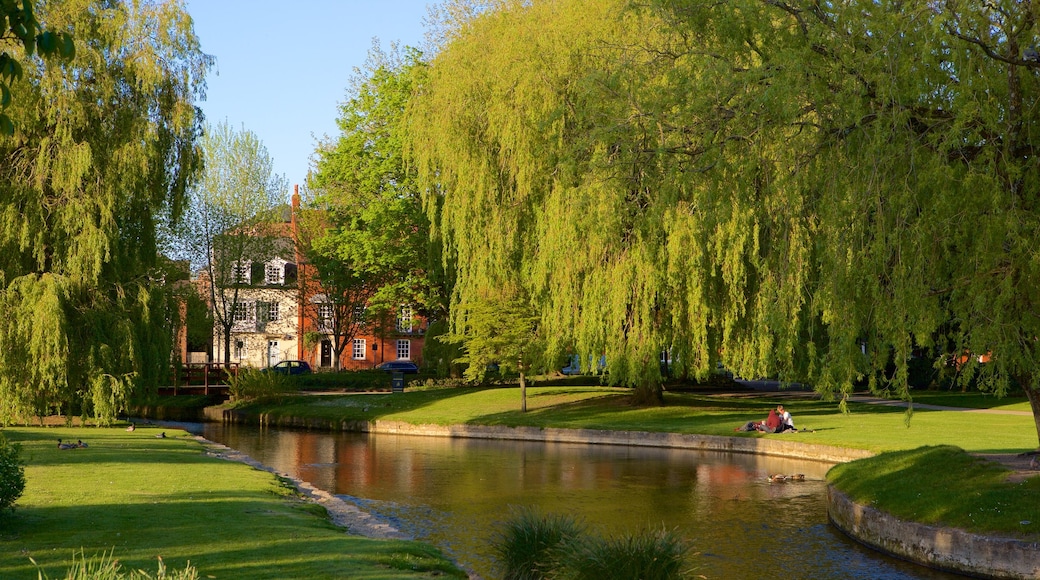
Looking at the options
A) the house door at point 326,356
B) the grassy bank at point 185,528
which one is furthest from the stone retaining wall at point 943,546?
the house door at point 326,356

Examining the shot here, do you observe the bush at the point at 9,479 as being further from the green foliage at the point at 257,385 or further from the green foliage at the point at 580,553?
the green foliage at the point at 257,385

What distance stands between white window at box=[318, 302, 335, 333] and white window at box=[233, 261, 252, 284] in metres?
6.35

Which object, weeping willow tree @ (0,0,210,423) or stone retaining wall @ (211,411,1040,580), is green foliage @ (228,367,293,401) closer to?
weeping willow tree @ (0,0,210,423)

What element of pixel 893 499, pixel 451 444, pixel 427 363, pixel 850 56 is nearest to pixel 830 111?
pixel 850 56

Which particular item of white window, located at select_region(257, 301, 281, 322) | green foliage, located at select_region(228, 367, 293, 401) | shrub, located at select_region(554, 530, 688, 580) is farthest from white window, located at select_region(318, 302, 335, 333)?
shrub, located at select_region(554, 530, 688, 580)

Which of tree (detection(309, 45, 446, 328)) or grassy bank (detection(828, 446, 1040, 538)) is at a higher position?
tree (detection(309, 45, 446, 328))

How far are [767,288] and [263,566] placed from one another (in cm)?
771

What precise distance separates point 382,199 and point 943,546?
126 ft

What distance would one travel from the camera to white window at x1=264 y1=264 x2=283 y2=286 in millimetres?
67375

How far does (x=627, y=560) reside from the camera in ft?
32.7

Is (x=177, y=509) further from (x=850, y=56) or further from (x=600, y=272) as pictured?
(x=600, y=272)

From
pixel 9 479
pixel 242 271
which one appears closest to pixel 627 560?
pixel 9 479

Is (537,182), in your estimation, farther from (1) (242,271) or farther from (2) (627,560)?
(1) (242,271)

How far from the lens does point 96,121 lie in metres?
27.9
